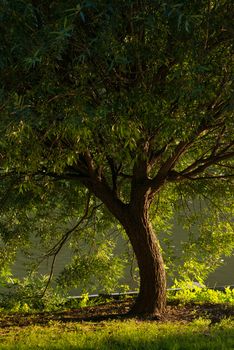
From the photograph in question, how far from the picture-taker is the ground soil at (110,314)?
8.66 m

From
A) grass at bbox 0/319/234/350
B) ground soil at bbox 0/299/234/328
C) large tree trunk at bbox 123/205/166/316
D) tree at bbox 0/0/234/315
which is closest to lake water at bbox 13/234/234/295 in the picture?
ground soil at bbox 0/299/234/328

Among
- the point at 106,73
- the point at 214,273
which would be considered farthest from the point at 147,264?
the point at 214,273

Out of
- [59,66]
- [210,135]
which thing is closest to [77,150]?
[59,66]

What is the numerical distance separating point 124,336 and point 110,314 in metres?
2.61

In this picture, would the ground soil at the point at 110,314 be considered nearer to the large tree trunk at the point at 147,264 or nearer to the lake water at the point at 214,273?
the large tree trunk at the point at 147,264

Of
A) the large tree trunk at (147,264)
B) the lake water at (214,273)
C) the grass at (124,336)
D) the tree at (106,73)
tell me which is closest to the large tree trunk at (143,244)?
the large tree trunk at (147,264)

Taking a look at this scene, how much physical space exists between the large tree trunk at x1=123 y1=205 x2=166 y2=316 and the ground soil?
25 cm

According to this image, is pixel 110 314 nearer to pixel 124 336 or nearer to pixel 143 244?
pixel 143 244

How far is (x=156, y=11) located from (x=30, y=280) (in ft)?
24.6

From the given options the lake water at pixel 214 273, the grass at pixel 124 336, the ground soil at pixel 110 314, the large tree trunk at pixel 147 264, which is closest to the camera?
the grass at pixel 124 336

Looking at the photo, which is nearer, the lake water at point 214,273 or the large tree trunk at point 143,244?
the large tree trunk at point 143,244

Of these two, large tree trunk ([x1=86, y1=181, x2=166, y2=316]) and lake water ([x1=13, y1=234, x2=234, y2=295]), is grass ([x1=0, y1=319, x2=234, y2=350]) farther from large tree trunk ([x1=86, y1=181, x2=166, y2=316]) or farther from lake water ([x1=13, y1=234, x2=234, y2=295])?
lake water ([x1=13, y1=234, x2=234, y2=295])

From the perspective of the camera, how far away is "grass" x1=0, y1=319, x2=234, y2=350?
6066mm

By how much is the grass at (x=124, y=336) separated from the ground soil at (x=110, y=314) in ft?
1.83
